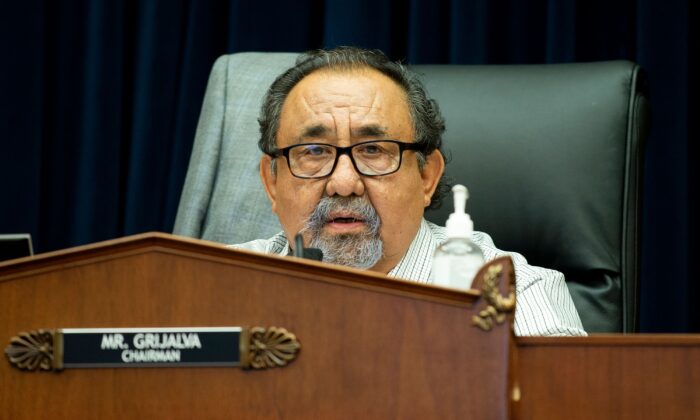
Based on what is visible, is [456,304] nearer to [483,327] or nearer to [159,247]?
[483,327]

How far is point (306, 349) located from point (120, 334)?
0.13 metres

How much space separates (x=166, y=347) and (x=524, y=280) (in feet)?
2.48

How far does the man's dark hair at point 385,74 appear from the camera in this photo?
5.20 feet

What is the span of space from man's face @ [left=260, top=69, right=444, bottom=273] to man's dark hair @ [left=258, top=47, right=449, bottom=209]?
18 millimetres

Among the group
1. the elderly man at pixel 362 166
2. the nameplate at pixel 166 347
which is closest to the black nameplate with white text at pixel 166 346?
the nameplate at pixel 166 347

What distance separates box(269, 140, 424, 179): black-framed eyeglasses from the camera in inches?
58.4

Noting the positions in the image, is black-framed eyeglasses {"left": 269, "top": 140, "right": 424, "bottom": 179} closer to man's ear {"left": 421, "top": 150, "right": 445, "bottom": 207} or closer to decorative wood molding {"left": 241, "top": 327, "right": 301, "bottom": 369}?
man's ear {"left": 421, "top": 150, "right": 445, "bottom": 207}

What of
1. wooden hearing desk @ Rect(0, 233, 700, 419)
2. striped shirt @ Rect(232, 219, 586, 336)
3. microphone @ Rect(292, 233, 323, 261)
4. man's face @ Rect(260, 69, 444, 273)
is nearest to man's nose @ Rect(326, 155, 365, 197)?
man's face @ Rect(260, 69, 444, 273)

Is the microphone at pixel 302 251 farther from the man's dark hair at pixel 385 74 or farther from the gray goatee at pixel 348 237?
the man's dark hair at pixel 385 74

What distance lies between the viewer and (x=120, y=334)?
72cm

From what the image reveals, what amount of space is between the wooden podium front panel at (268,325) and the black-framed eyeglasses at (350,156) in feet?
2.50

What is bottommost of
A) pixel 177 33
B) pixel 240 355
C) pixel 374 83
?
pixel 240 355

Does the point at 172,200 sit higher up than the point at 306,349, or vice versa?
the point at 172,200

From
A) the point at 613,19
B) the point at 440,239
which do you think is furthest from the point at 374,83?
the point at 613,19
